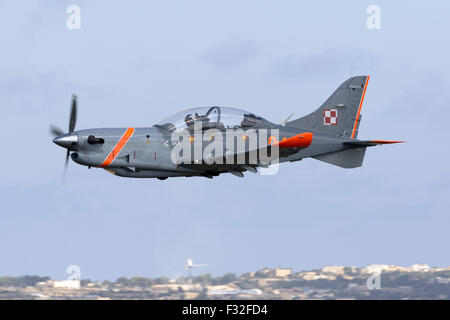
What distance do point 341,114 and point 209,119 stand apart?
6.56 meters

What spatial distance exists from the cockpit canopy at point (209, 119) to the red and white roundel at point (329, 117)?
15.1 ft

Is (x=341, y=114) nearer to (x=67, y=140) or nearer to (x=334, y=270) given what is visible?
(x=334, y=270)

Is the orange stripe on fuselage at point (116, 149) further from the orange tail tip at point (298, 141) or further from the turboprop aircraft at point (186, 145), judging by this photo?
the orange tail tip at point (298, 141)

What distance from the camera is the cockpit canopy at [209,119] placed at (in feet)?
94.3

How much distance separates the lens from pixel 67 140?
91.6ft

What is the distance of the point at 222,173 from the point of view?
3000 centimetres

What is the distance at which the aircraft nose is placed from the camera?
91.6 ft

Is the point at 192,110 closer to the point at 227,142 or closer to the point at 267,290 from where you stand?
the point at 227,142

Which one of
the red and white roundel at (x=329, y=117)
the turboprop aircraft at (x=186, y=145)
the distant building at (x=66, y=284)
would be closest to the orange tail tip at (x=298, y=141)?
the turboprop aircraft at (x=186, y=145)

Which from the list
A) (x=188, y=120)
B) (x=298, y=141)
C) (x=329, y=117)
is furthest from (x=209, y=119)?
(x=329, y=117)

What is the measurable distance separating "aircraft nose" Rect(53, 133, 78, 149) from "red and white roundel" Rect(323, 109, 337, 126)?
32.2 feet
